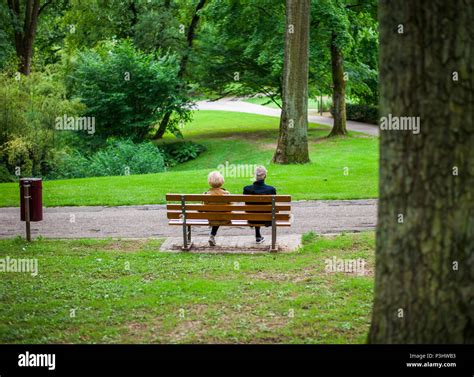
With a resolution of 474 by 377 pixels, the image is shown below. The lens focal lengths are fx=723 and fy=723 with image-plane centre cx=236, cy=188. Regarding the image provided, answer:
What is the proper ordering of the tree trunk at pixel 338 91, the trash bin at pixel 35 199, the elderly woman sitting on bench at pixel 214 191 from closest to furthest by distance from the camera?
the elderly woman sitting on bench at pixel 214 191 → the trash bin at pixel 35 199 → the tree trunk at pixel 338 91

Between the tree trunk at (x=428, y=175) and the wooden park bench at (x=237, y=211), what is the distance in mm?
5345

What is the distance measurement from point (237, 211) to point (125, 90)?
24.4m

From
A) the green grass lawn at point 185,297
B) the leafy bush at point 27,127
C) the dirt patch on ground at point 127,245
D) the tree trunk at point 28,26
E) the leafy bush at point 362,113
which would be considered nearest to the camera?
the green grass lawn at point 185,297

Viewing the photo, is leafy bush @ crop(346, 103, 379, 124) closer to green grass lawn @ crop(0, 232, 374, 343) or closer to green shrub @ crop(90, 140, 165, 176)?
green shrub @ crop(90, 140, 165, 176)

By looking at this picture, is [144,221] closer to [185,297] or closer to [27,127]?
A: [185,297]

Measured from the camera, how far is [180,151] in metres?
35.8

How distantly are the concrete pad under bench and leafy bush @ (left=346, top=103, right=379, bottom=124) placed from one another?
110 ft

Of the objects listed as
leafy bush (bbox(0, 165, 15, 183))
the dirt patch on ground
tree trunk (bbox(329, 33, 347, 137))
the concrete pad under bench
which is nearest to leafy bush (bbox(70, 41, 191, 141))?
tree trunk (bbox(329, 33, 347, 137))

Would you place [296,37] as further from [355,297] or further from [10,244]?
[355,297]

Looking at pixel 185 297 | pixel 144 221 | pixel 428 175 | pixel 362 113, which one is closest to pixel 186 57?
pixel 362 113

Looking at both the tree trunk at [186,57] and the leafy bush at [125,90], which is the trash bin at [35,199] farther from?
the tree trunk at [186,57]

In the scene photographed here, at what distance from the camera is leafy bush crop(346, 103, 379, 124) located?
45.0 metres

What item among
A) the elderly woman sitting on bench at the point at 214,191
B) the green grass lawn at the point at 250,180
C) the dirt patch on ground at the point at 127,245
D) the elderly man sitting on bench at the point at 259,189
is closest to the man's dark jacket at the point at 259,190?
the elderly man sitting on bench at the point at 259,189

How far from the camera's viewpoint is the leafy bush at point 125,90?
33.8m
